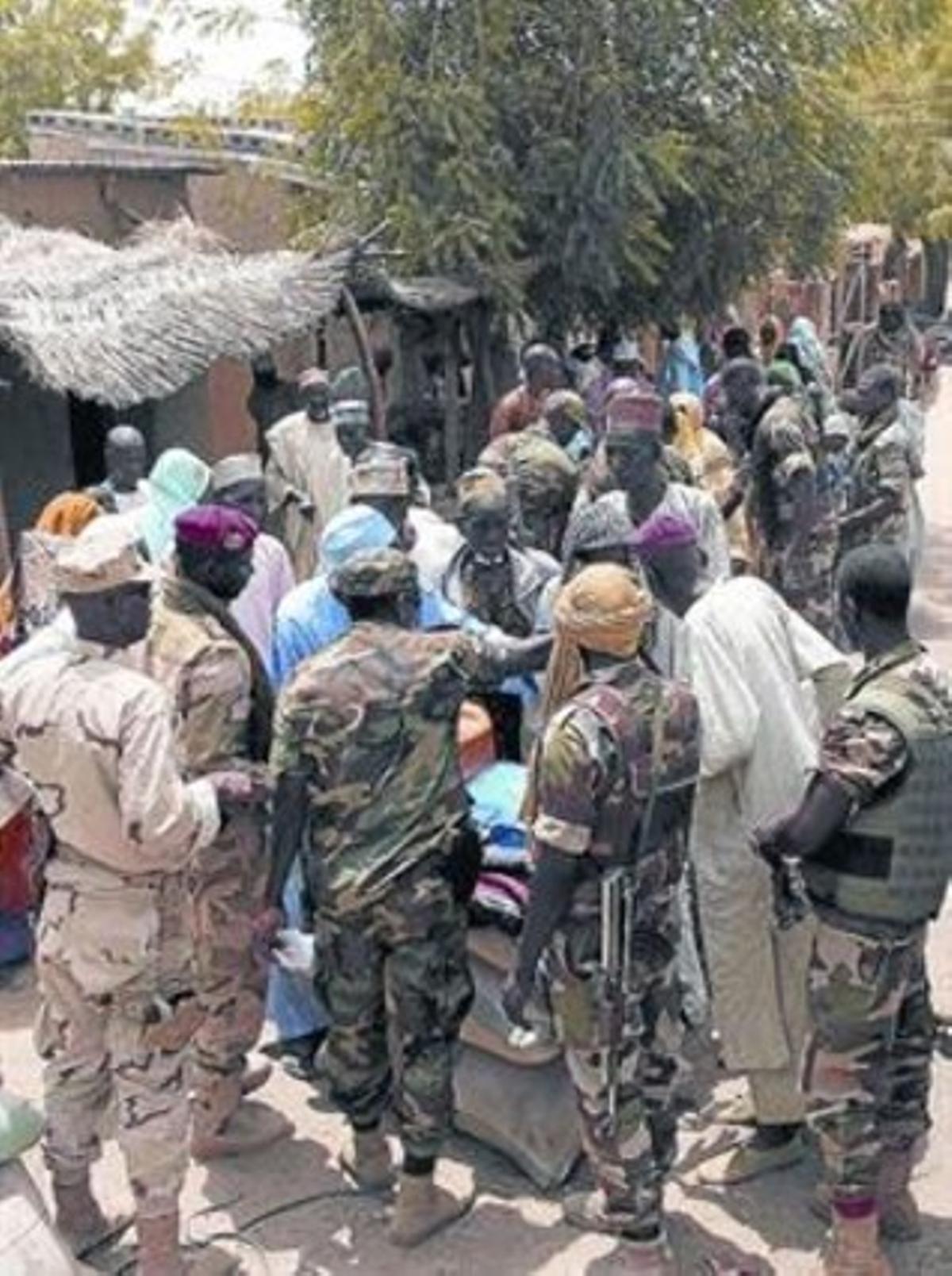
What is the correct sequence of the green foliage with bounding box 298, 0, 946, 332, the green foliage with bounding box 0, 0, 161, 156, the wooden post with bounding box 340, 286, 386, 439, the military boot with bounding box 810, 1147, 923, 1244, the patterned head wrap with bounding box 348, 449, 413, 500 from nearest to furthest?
1. the military boot with bounding box 810, 1147, 923, 1244
2. the patterned head wrap with bounding box 348, 449, 413, 500
3. the wooden post with bounding box 340, 286, 386, 439
4. the green foliage with bounding box 298, 0, 946, 332
5. the green foliage with bounding box 0, 0, 161, 156

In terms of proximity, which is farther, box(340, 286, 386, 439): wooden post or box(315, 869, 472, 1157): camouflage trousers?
box(340, 286, 386, 439): wooden post

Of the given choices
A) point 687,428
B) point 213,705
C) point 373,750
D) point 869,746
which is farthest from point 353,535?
point 687,428

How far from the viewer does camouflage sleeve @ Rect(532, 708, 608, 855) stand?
135 inches

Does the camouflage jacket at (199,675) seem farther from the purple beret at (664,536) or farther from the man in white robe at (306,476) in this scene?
the man in white robe at (306,476)

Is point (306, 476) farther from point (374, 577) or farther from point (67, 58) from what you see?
point (67, 58)

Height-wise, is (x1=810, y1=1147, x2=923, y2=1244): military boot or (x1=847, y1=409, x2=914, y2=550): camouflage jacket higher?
(x1=847, y1=409, x2=914, y2=550): camouflage jacket

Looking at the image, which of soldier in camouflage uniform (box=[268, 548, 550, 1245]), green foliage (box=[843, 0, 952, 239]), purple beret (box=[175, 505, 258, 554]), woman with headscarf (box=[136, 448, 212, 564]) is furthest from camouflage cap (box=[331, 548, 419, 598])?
green foliage (box=[843, 0, 952, 239])

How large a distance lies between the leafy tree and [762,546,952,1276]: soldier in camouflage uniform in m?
7.71

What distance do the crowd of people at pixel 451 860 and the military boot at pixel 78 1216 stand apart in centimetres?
1

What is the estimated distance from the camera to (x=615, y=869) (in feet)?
11.6

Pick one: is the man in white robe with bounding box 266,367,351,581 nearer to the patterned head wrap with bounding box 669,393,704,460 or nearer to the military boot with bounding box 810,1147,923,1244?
the patterned head wrap with bounding box 669,393,704,460

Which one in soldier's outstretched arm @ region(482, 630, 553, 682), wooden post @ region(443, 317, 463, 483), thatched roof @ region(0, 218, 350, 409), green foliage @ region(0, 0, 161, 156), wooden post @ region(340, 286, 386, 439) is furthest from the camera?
green foliage @ region(0, 0, 161, 156)

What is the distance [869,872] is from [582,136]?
8.67 metres

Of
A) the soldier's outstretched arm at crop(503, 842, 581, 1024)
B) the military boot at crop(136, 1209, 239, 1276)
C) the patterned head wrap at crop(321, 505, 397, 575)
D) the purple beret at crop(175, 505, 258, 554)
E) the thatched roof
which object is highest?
the thatched roof
